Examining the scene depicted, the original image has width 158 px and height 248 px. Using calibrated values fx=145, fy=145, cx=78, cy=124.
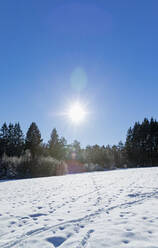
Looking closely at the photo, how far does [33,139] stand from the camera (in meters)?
38.0

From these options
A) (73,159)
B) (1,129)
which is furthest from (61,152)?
(1,129)

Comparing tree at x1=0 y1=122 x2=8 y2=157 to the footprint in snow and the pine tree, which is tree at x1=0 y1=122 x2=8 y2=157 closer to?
the pine tree

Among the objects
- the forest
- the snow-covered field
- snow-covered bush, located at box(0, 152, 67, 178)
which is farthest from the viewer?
the forest

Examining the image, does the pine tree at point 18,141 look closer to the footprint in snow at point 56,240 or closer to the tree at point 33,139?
the tree at point 33,139

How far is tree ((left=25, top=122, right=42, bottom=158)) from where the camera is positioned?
3769cm

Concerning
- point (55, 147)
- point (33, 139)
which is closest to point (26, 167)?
point (33, 139)

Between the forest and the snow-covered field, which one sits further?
the forest

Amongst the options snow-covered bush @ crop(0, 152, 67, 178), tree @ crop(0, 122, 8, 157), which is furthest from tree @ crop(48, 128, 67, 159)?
snow-covered bush @ crop(0, 152, 67, 178)

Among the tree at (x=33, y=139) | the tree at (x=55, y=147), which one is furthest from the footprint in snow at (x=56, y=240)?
the tree at (x=55, y=147)

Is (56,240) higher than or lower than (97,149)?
lower

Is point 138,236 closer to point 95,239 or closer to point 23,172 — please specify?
point 95,239

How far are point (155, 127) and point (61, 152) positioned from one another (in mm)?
27210

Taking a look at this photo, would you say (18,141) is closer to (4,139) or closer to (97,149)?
(4,139)

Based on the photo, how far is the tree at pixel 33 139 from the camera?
37.7 metres
